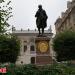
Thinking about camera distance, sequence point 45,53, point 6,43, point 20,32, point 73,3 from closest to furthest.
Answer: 1. point 45,53
2. point 6,43
3. point 73,3
4. point 20,32

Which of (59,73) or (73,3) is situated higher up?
(73,3)

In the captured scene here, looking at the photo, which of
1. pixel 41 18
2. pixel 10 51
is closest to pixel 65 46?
pixel 10 51

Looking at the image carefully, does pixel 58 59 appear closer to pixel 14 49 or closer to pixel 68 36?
pixel 68 36

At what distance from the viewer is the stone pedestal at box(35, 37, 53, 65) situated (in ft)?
110

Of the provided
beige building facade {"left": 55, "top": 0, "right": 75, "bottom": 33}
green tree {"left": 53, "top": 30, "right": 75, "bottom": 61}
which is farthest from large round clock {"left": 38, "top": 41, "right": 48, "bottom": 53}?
beige building facade {"left": 55, "top": 0, "right": 75, "bottom": 33}

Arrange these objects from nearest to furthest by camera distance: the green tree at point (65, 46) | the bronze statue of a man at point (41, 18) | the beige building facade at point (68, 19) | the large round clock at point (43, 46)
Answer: the large round clock at point (43, 46) < the bronze statue of a man at point (41, 18) < the green tree at point (65, 46) < the beige building facade at point (68, 19)

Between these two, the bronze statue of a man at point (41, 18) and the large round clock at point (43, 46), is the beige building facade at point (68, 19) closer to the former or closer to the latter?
the bronze statue of a man at point (41, 18)

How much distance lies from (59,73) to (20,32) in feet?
251

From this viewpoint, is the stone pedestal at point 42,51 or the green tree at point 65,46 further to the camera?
the green tree at point 65,46

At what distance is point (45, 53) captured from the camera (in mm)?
33438

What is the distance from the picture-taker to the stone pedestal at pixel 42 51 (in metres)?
33.4

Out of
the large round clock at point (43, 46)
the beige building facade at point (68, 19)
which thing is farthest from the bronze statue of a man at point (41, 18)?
the beige building facade at point (68, 19)

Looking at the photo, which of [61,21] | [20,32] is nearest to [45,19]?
[61,21]

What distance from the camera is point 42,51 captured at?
33.4 metres
